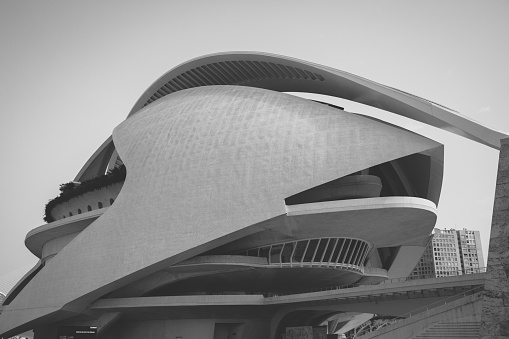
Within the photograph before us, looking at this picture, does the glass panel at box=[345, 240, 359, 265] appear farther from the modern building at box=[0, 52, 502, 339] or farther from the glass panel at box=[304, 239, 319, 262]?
the glass panel at box=[304, 239, 319, 262]

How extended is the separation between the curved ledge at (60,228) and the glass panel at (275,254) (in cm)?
1180

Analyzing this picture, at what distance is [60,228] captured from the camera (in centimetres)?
3678

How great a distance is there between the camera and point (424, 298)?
23406 mm

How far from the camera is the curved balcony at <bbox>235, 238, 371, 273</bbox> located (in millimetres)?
29312

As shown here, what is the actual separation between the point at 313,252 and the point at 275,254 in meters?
2.36

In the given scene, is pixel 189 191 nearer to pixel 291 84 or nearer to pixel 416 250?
pixel 291 84

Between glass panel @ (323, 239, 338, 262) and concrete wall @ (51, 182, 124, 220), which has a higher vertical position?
concrete wall @ (51, 182, 124, 220)

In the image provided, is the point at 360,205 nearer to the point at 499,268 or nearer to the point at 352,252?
the point at 352,252

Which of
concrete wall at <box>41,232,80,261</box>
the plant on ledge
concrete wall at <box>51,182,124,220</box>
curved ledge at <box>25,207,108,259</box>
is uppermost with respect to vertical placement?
the plant on ledge

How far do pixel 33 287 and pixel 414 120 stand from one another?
2637cm

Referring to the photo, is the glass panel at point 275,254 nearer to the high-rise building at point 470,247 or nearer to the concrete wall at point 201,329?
the concrete wall at point 201,329

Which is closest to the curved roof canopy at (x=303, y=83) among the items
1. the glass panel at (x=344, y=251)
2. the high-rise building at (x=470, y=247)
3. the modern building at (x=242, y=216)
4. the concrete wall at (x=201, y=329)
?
the modern building at (x=242, y=216)

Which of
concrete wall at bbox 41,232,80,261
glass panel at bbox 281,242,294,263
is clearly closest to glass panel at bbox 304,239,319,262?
glass panel at bbox 281,242,294,263

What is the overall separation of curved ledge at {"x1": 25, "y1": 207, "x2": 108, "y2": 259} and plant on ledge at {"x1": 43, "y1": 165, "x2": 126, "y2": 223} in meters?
2.76
